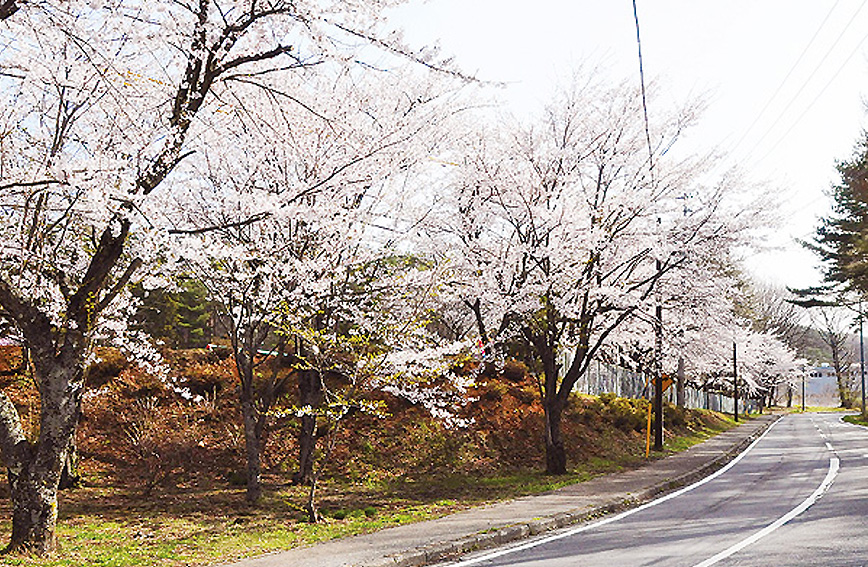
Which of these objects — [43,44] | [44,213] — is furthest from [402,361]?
[43,44]

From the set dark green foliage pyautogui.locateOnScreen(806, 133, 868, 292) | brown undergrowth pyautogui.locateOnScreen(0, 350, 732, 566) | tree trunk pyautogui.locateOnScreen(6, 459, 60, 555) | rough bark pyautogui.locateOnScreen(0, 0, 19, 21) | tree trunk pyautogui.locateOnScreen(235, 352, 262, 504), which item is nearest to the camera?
rough bark pyautogui.locateOnScreen(0, 0, 19, 21)

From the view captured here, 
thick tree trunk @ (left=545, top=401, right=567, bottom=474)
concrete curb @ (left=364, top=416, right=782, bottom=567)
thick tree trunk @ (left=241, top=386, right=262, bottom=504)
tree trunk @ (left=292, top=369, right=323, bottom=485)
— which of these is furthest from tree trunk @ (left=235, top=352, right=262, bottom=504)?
thick tree trunk @ (left=545, top=401, right=567, bottom=474)

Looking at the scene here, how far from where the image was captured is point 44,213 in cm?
1007

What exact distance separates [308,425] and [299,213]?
5405 mm

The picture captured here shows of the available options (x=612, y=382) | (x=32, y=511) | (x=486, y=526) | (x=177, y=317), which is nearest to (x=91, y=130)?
(x=32, y=511)

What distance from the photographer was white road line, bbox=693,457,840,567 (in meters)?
8.14

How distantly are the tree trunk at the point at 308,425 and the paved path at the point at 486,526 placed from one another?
2.71 meters

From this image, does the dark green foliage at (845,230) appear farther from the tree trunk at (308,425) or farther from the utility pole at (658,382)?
the tree trunk at (308,425)

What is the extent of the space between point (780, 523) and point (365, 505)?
6.66 metres

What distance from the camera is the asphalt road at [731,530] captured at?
8.15 meters

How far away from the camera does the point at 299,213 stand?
8211 millimetres

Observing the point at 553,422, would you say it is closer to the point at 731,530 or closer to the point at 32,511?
the point at 731,530

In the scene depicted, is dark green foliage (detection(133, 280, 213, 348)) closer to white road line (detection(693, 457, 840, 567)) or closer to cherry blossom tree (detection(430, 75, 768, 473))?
cherry blossom tree (detection(430, 75, 768, 473))

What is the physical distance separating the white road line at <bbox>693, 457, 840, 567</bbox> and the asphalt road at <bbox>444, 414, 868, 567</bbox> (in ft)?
0.04
